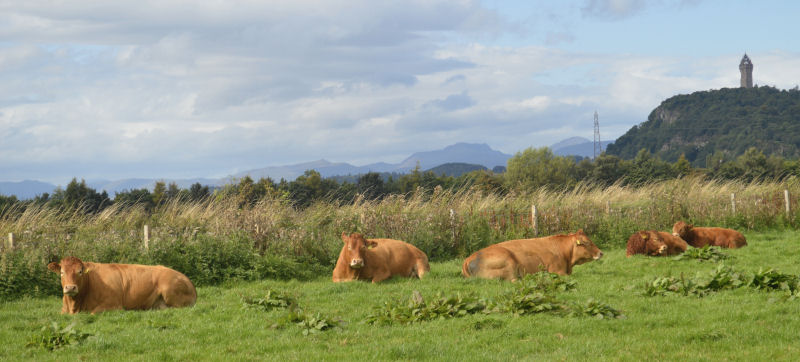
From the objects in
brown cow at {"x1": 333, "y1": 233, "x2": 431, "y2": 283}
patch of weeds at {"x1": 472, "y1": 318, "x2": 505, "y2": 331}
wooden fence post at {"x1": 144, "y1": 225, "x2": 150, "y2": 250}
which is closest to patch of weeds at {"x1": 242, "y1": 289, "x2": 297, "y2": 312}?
brown cow at {"x1": 333, "y1": 233, "x2": 431, "y2": 283}

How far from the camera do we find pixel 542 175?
7306cm

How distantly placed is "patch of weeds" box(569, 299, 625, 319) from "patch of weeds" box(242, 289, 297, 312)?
365cm

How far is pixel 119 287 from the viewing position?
32.7ft

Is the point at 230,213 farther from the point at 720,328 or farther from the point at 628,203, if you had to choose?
the point at 628,203

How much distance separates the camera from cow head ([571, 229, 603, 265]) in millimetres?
12875

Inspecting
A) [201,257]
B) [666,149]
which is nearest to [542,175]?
[201,257]

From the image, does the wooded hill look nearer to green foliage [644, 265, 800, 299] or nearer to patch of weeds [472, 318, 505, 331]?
green foliage [644, 265, 800, 299]

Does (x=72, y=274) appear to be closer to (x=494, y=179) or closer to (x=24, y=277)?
(x=24, y=277)

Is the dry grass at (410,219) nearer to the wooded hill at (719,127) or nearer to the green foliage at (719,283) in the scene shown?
the green foliage at (719,283)

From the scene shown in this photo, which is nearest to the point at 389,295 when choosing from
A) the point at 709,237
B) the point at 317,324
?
the point at 317,324

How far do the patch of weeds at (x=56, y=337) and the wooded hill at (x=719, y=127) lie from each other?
127529 mm

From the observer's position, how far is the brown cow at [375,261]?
39.7 ft

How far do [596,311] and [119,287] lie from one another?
21.0ft

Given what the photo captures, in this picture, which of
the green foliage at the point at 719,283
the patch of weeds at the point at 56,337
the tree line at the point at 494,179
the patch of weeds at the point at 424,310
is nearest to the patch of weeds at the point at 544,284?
the patch of weeds at the point at 424,310
